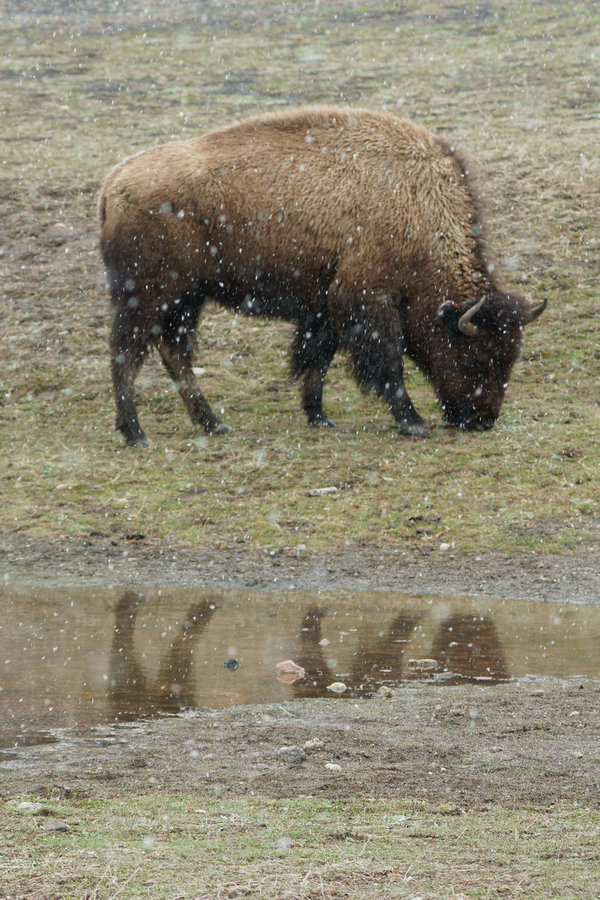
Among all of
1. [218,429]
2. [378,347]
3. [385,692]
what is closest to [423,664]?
[385,692]

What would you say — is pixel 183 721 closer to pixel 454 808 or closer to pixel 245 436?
pixel 454 808

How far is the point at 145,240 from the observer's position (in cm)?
895

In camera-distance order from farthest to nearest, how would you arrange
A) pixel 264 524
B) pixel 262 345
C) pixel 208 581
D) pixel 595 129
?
pixel 595 129
pixel 262 345
pixel 264 524
pixel 208 581

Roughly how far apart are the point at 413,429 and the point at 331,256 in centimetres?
159

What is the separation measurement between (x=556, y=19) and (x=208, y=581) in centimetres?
1667

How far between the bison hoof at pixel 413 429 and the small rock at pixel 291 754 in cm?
528

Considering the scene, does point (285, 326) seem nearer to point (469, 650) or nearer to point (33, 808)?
point (469, 650)

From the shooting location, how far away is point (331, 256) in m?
9.12

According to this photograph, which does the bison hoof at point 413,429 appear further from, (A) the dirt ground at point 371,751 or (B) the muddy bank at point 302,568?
(A) the dirt ground at point 371,751

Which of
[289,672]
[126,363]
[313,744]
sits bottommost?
[126,363]

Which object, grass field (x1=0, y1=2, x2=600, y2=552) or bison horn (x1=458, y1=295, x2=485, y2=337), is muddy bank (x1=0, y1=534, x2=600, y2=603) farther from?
bison horn (x1=458, y1=295, x2=485, y2=337)

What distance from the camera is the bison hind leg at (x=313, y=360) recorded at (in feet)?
30.9

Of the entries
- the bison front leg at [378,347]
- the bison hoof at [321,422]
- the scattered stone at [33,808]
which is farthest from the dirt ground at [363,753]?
the bison hoof at [321,422]

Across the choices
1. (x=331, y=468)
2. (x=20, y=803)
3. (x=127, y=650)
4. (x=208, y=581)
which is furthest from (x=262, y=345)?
(x=20, y=803)
